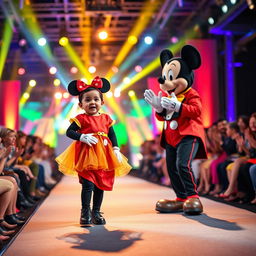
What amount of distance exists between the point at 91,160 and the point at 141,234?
27.2 inches

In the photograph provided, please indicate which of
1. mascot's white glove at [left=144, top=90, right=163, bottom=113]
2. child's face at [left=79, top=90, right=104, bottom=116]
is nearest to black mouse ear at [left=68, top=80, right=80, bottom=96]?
child's face at [left=79, top=90, right=104, bottom=116]

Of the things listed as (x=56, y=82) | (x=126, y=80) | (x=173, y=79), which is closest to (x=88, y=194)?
(x=173, y=79)

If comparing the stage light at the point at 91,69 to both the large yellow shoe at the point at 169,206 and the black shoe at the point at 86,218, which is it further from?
the black shoe at the point at 86,218

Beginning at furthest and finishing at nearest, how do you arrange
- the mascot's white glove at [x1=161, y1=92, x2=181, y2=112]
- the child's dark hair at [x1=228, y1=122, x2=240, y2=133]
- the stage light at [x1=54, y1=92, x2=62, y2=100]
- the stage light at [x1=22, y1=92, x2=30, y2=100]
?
the stage light at [x1=22, y1=92, x2=30, y2=100], the stage light at [x1=54, y1=92, x2=62, y2=100], the child's dark hair at [x1=228, y1=122, x2=240, y2=133], the mascot's white glove at [x1=161, y1=92, x2=181, y2=112]

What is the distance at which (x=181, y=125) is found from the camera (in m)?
3.95

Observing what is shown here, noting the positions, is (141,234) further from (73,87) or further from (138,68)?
(138,68)

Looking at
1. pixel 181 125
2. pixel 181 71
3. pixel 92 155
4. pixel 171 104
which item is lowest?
pixel 92 155

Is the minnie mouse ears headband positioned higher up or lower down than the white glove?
higher up

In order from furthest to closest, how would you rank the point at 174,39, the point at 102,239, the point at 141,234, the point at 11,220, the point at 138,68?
the point at 138,68
the point at 174,39
the point at 11,220
the point at 141,234
the point at 102,239

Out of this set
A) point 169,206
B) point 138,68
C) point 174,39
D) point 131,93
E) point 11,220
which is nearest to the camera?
point 11,220

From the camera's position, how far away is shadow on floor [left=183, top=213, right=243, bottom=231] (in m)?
3.08

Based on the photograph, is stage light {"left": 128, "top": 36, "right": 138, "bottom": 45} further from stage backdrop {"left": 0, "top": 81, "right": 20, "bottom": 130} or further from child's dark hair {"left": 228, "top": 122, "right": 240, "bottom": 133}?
child's dark hair {"left": 228, "top": 122, "right": 240, "bottom": 133}

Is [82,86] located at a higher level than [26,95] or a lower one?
lower

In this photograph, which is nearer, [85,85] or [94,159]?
[94,159]
